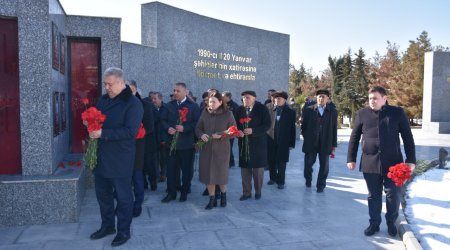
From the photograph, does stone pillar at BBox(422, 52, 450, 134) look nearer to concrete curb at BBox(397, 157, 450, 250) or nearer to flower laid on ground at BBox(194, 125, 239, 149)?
concrete curb at BBox(397, 157, 450, 250)

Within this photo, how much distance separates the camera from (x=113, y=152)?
14.6 feet

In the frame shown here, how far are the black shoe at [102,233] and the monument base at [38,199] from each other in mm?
727

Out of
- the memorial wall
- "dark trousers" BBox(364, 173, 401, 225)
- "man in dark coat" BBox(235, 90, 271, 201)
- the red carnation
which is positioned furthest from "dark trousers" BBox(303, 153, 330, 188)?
the memorial wall

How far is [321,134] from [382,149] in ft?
8.50

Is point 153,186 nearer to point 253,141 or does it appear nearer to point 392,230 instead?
point 253,141

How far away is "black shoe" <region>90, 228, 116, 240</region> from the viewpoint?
469 cm

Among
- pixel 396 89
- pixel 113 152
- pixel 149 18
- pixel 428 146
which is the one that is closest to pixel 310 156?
pixel 113 152

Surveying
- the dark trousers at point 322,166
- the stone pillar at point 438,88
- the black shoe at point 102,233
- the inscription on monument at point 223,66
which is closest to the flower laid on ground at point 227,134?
the black shoe at point 102,233

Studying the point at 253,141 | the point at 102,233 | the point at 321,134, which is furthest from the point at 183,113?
the point at 321,134

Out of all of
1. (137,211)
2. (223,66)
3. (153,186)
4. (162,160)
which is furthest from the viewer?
(223,66)

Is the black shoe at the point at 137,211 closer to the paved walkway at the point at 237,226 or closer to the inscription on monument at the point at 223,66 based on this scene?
the paved walkway at the point at 237,226

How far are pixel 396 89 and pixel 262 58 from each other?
2144 cm

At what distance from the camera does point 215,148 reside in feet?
19.7

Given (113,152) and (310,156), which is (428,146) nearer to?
(310,156)
